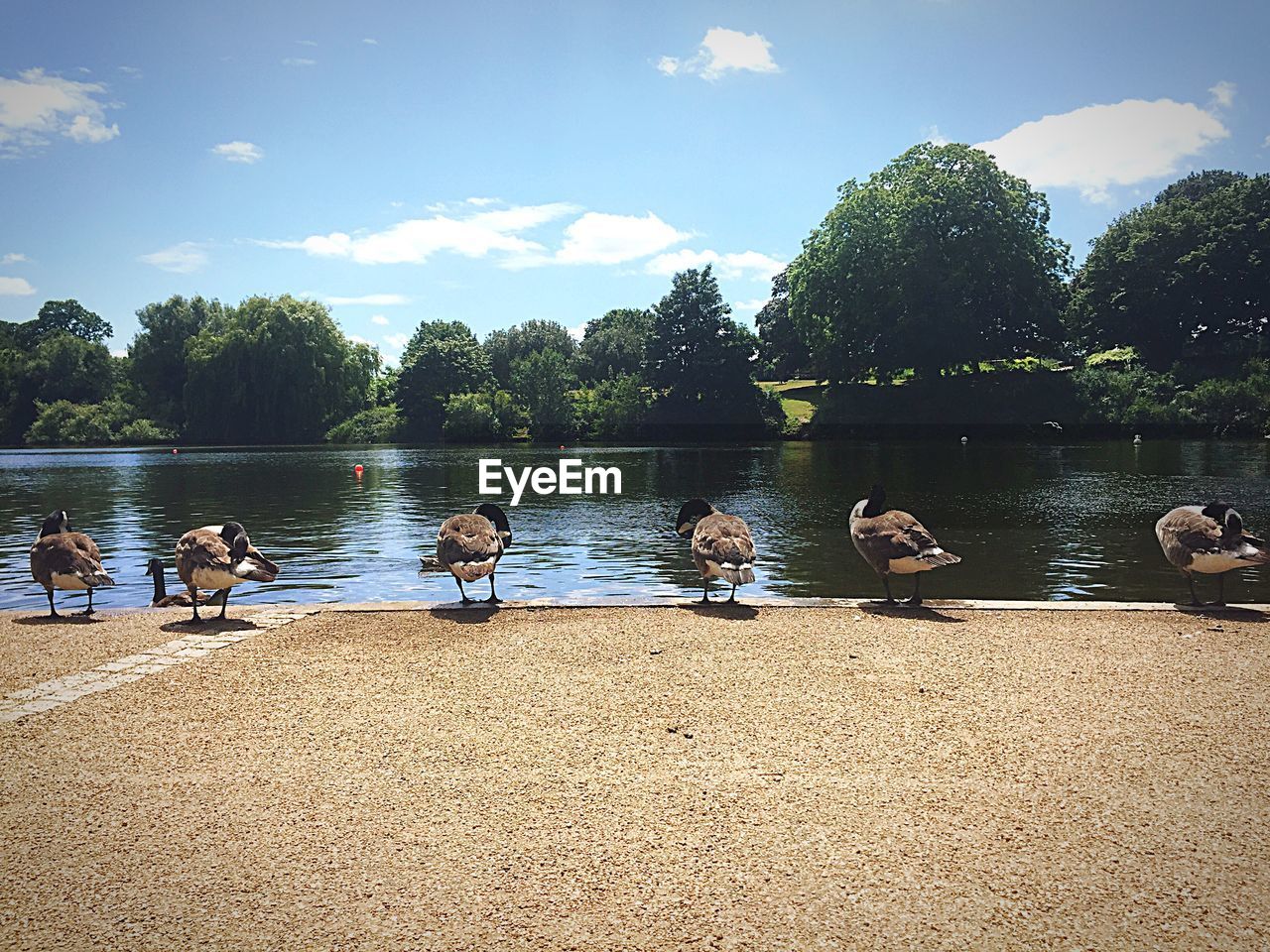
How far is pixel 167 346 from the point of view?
107 meters

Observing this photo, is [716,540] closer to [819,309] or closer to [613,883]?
[613,883]

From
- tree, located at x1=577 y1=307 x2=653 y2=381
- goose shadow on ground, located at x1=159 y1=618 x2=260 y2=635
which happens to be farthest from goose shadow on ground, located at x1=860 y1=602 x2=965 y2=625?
tree, located at x1=577 y1=307 x2=653 y2=381

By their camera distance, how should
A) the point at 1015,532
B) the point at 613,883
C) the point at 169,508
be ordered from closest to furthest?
the point at 613,883
the point at 1015,532
the point at 169,508

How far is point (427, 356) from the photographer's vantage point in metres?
118

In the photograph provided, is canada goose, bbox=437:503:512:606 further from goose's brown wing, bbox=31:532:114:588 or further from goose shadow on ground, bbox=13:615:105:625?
goose shadow on ground, bbox=13:615:105:625

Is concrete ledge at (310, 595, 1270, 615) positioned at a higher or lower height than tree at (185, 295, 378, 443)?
lower

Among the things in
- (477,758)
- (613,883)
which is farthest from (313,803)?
(613,883)

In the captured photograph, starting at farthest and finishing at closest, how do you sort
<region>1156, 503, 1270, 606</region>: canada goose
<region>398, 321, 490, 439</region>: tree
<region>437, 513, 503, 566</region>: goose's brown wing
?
<region>398, 321, 490, 439</region>: tree
<region>437, 513, 503, 566</region>: goose's brown wing
<region>1156, 503, 1270, 606</region>: canada goose

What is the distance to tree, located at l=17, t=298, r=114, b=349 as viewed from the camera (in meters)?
156

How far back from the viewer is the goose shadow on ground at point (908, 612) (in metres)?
11.9

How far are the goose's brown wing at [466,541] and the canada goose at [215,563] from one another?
2337 mm

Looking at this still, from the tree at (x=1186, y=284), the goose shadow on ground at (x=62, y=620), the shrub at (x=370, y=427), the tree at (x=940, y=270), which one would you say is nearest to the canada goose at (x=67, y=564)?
the goose shadow on ground at (x=62, y=620)

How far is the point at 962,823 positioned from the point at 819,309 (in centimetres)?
8376

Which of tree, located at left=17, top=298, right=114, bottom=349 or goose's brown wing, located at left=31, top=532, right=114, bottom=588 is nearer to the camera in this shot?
goose's brown wing, located at left=31, top=532, right=114, bottom=588
